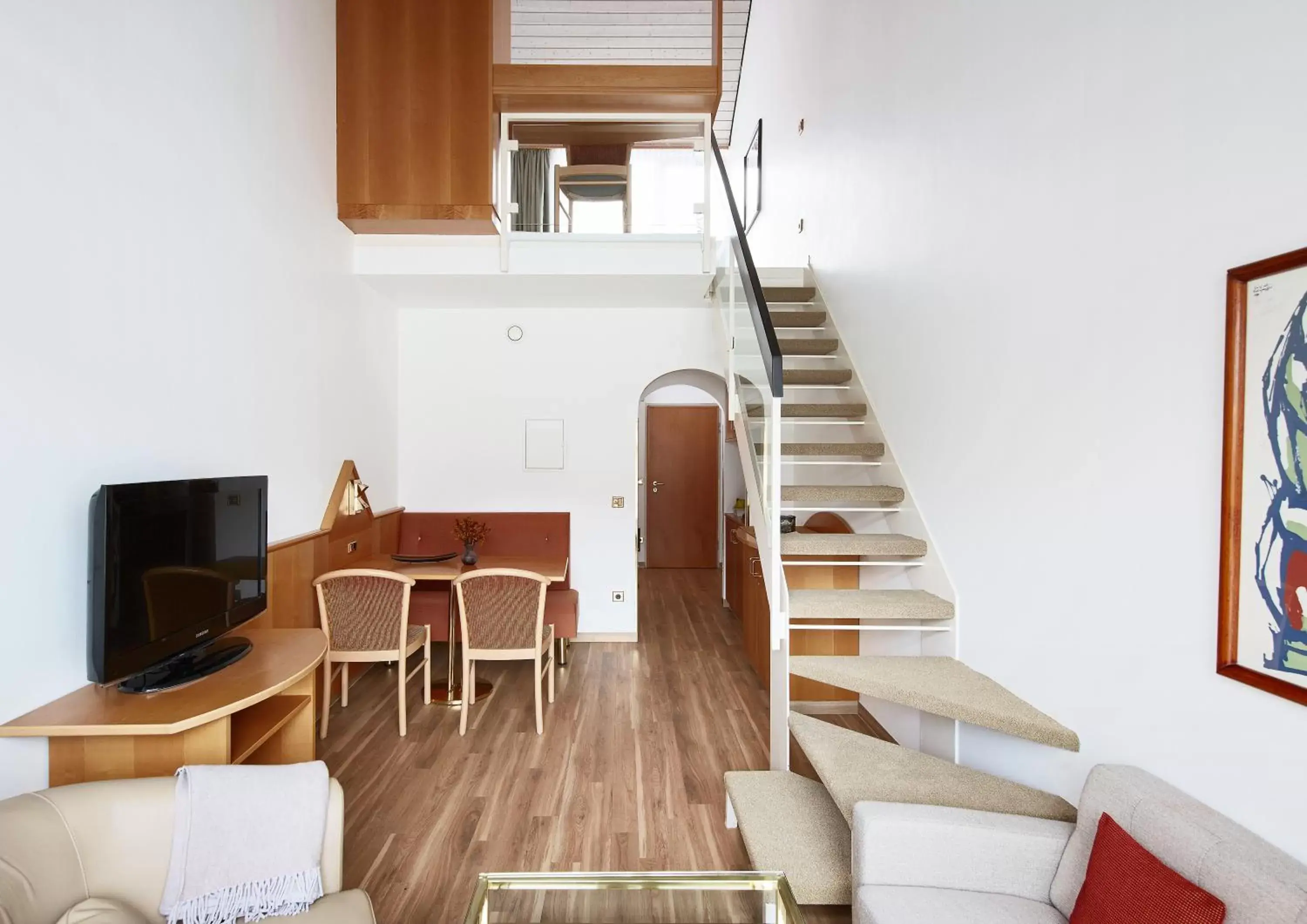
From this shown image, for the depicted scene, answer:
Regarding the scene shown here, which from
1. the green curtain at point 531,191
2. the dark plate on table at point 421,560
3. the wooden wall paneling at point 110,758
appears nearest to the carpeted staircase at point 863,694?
the wooden wall paneling at point 110,758

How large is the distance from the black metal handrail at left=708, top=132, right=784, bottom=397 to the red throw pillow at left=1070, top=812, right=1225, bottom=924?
1796 mm

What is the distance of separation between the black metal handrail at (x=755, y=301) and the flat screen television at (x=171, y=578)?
7.08 feet

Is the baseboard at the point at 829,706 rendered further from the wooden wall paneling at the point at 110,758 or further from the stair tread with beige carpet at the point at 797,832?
the wooden wall paneling at the point at 110,758

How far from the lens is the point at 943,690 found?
2480 millimetres

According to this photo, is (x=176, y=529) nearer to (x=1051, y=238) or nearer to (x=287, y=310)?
(x=287, y=310)

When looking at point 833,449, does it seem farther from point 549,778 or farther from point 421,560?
point 421,560

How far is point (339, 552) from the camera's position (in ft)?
13.6

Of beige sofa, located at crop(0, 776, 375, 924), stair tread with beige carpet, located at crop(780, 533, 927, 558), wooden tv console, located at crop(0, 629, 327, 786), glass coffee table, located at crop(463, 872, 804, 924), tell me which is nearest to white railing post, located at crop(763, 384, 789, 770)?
stair tread with beige carpet, located at crop(780, 533, 927, 558)

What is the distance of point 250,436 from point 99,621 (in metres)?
1.35

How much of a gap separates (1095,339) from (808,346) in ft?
8.90

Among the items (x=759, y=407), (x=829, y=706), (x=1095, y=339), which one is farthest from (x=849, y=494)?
(x=1095, y=339)

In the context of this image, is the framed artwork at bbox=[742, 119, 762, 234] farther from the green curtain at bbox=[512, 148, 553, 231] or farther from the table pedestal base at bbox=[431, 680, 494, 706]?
the table pedestal base at bbox=[431, 680, 494, 706]

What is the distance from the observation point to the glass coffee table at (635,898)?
164 centimetres

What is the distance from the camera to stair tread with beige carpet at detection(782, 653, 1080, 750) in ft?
7.20
